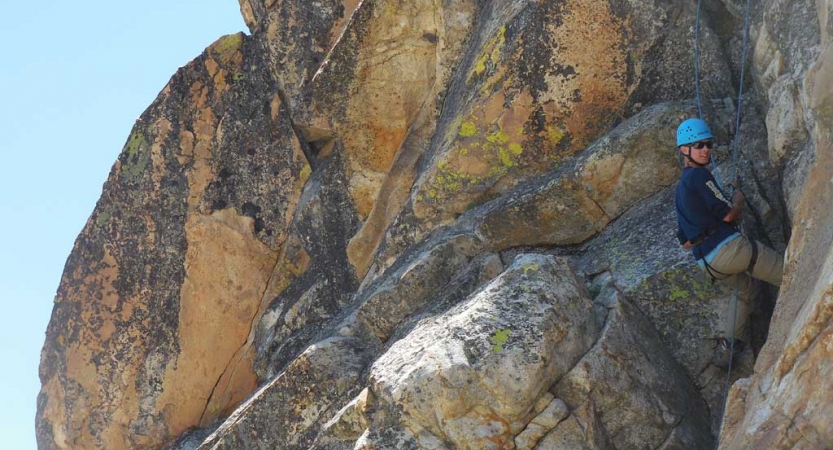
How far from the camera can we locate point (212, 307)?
20.0 m

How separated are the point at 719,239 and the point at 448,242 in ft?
13.3

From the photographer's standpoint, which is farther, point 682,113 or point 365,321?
point 365,321

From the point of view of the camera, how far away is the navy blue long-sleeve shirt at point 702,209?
12.2m

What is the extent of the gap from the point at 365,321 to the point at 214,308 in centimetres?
570

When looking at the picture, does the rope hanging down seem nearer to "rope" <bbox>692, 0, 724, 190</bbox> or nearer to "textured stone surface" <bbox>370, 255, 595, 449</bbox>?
"rope" <bbox>692, 0, 724, 190</bbox>

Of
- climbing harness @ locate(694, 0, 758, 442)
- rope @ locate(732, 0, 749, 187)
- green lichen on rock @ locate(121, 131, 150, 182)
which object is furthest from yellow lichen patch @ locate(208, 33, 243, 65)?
rope @ locate(732, 0, 749, 187)

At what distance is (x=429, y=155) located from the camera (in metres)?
16.9

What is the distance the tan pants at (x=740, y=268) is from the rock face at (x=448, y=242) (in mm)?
208

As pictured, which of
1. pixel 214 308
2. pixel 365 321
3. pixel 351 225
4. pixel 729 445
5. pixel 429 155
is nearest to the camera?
pixel 729 445

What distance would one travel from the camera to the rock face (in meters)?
11.7

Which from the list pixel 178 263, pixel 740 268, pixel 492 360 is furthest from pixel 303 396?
pixel 740 268

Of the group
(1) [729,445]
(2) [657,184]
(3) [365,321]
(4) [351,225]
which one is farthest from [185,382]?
(1) [729,445]

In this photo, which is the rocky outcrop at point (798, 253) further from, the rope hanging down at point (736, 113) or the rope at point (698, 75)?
the rope at point (698, 75)

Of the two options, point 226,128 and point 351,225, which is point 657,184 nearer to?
point 351,225
